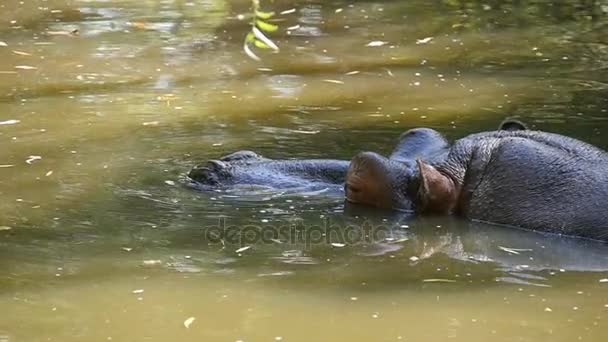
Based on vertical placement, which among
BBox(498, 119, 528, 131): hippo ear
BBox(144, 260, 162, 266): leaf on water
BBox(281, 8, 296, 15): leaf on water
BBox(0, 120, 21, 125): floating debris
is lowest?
BBox(281, 8, 296, 15): leaf on water

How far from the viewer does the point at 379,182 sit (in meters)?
5.94

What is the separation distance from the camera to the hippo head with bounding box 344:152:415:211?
5895 mm

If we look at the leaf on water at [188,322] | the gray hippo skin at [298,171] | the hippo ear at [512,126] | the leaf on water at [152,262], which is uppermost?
the hippo ear at [512,126]

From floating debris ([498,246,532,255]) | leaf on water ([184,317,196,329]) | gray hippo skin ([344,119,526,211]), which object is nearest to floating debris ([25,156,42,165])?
gray hippo skin ([344,119,526,211])

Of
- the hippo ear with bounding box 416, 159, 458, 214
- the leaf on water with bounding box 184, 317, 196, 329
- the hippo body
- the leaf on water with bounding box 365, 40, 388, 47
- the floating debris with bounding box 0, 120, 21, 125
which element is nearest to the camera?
the leaf on water with bounding box 184, 317, 196, 329

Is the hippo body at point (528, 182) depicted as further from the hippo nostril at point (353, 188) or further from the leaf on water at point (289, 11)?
Answer: the leaf on water at point (289, 11)

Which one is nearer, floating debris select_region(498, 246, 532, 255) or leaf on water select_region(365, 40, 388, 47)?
floating debris select_region(498, 246, 532, 255)

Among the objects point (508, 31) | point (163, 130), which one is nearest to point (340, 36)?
point (508, 31)

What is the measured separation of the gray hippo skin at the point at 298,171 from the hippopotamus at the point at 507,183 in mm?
136

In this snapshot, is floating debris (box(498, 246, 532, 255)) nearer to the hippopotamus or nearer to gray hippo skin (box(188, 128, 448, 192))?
the hippopotamus

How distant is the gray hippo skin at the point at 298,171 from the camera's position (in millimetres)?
6270

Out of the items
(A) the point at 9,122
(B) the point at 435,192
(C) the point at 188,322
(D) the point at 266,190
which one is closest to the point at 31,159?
(A) the point at 9,122

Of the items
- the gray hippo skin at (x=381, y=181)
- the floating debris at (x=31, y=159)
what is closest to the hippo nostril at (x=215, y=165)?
the gray hippo skin at (x=381, y=181)

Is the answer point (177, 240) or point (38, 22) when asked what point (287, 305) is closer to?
point (177, 240)
